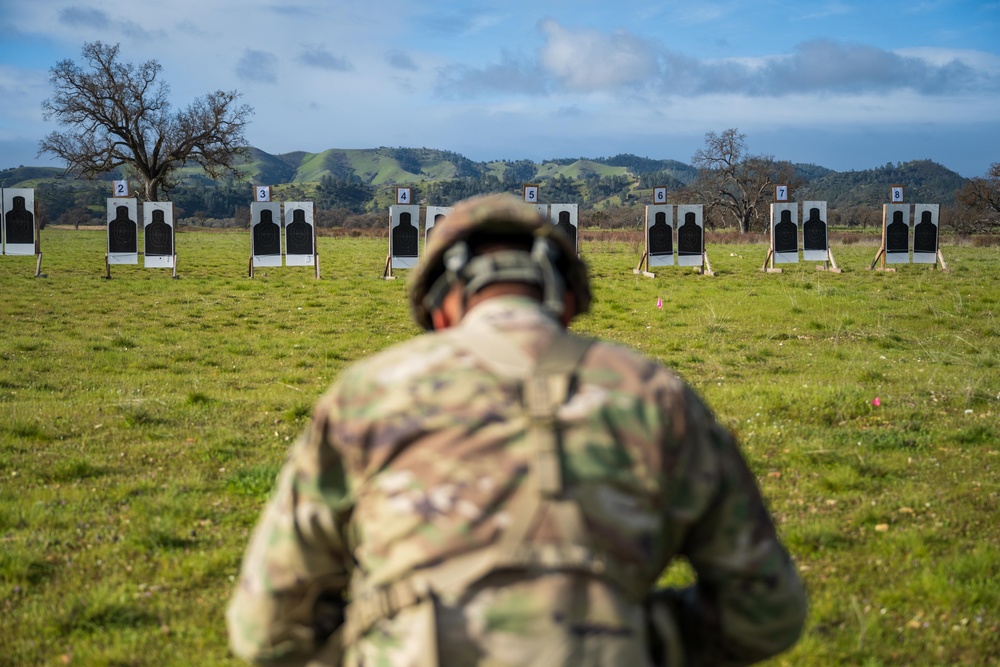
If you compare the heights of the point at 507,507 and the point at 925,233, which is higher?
the point at 925,233

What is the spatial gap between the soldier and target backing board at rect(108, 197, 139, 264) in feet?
74.0

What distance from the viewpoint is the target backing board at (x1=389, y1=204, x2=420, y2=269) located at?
22141 millimetres

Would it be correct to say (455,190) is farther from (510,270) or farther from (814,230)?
(510,270)

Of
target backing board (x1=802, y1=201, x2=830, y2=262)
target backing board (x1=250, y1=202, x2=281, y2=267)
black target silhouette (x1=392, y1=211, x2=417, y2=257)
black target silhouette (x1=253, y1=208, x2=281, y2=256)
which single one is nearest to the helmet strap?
black target silhouette (x1=392, y1=211, x2=417, y2=257)

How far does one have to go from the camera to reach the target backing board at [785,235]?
23.5 metres

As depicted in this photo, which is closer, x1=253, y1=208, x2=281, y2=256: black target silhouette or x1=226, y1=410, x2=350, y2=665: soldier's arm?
x1=226, y1=410, x2=350, y2=665: soldier's arm

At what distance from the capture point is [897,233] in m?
24.0

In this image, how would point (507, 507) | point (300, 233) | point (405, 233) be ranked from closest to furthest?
point (507, 507) < point (405, 233) < point (300, 233)

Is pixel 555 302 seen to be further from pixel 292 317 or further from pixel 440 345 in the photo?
pixel 292 317

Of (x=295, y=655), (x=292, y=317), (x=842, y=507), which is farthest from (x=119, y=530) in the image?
(x=292, y=317)

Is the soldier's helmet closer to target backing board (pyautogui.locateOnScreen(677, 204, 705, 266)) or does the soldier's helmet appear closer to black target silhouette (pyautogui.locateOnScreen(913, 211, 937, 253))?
target backing board (pyautogui.locateOnScreen(677, 204, 705, 266))

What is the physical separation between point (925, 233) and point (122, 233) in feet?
71.0

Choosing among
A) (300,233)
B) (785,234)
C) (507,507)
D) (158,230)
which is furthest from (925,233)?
(507,507)

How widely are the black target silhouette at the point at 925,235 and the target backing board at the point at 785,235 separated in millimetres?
3342
